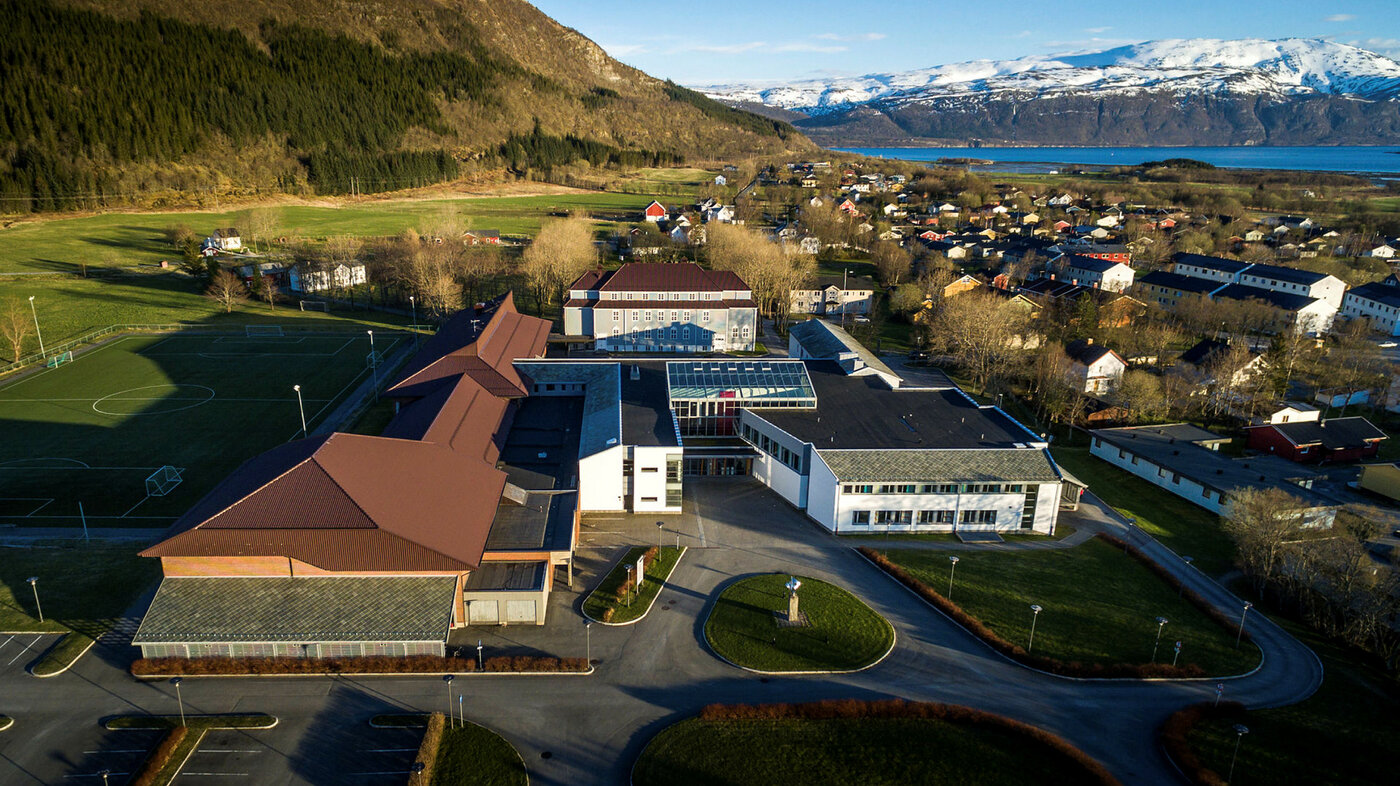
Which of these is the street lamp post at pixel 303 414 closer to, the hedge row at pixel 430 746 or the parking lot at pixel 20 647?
the parking lot at pixel 20 647

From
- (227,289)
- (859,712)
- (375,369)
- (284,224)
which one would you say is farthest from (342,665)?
(284,224)

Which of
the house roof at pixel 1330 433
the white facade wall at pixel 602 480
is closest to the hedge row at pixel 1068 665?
the white facade wall at pixel 602 480

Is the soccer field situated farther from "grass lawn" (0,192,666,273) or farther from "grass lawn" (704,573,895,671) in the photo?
"grass lawn" (0,192,666,273)

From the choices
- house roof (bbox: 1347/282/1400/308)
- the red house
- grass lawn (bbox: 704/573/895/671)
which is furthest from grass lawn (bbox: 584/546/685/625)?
house roof (bbox: 1347/282/1400/308)

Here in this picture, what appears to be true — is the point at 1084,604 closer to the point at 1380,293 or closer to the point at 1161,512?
the point at 1161,512

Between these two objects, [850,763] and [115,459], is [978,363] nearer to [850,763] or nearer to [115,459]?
[850,763]

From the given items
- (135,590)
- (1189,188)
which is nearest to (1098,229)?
(1189,188)
